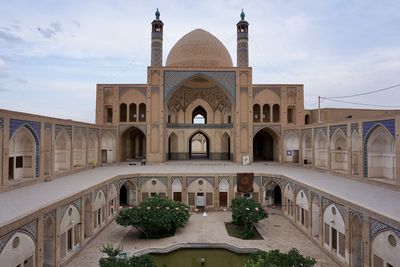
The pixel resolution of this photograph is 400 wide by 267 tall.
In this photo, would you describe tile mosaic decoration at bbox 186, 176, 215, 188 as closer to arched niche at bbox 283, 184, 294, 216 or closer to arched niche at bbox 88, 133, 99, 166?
arched niche at bbox 283, 184, 294, 216

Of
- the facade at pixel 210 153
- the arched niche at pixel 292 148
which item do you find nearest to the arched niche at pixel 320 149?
the facade at pixel 210 153

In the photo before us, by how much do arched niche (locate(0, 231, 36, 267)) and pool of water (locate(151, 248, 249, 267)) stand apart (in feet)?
10.5

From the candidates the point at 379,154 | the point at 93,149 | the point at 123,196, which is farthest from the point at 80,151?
the point at 379,154

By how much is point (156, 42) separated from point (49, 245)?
612 inches

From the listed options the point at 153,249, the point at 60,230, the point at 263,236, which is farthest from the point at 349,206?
the point at 60,230

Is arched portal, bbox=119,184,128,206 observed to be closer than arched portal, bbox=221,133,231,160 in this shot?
Yes

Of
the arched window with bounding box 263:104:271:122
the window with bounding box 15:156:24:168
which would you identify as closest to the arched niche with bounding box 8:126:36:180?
the window with bounding box 15:156:24:168

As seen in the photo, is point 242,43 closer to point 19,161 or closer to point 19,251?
point 19,161

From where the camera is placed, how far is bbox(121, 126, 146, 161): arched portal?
19.2m

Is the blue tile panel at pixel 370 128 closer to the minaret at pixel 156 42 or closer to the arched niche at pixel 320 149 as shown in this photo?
the arched niche at pixel 320 149

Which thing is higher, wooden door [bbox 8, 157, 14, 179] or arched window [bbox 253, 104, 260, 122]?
arched window [bbox 253, 104, 260, 122]

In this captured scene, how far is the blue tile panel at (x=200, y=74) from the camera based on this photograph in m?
17.6

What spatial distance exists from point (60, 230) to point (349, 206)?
7.05 metres

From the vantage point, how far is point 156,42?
64.5 feet
